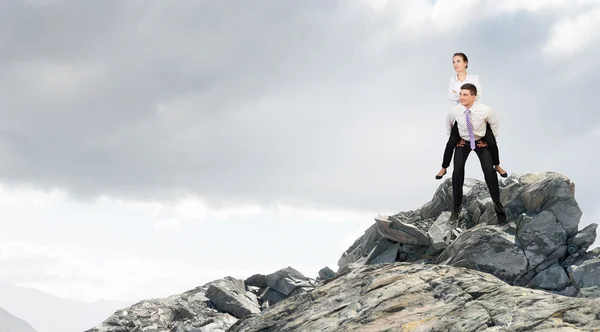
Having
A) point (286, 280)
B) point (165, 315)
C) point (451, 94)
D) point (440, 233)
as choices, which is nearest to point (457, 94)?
point (451, 94)

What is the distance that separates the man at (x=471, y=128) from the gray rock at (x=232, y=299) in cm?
1103

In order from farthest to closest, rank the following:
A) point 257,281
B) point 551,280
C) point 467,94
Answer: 1. point 257,281
2. point 551,280
3. point 467,94

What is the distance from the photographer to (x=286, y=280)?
25.8 m

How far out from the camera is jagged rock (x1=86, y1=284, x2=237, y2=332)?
76.9 ft

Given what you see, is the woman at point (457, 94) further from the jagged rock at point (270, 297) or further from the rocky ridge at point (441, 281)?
the jagged rock at point (270, 297)

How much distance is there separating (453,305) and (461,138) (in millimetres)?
7814

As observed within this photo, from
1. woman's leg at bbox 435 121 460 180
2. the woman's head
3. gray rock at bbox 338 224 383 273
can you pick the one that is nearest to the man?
woman's leg at bbox 435 121 460 180

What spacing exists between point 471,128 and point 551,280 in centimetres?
709

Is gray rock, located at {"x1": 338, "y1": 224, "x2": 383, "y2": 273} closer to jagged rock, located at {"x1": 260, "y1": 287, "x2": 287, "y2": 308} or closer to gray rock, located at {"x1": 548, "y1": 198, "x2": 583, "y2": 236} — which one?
jagged rock, located at {"x1": 260, "y1": 287, "x2": 287, "y2": 308}

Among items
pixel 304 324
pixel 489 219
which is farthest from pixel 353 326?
pixel 489 219

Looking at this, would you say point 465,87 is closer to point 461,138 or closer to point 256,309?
point 461,138

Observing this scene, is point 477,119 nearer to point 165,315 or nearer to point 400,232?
point 400,232

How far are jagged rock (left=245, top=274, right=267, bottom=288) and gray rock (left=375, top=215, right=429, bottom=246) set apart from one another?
6.99m

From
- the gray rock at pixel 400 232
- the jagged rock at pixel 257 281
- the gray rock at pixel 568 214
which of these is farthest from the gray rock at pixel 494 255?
the jagged rock at pixel 257 281
